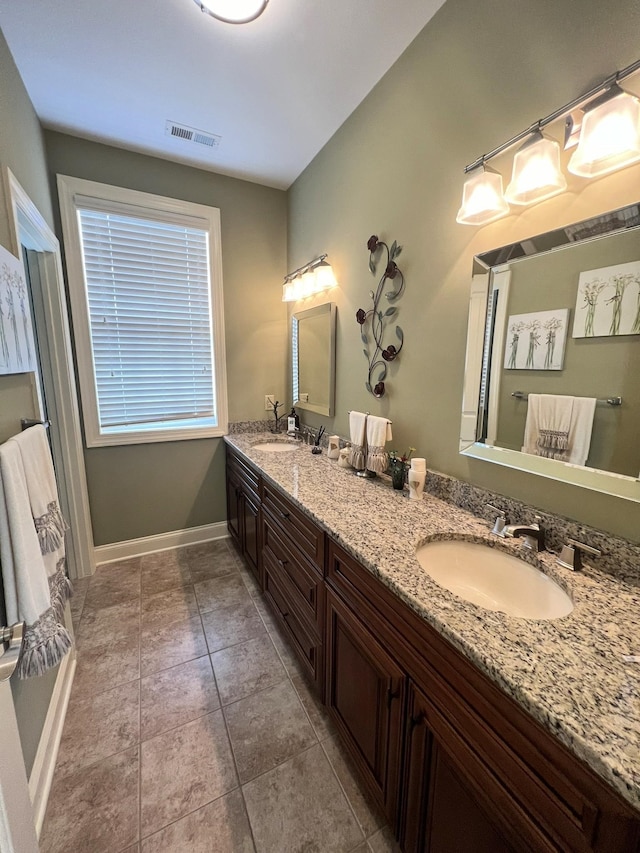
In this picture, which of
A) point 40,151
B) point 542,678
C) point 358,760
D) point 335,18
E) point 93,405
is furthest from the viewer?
point 93,405

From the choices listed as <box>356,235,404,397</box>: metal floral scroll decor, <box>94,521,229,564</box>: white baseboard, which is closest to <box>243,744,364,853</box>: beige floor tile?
<box>356,235,404,397</box>: metal floral scroll decor

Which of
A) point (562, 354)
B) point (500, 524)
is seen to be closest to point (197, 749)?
point (500, 524)

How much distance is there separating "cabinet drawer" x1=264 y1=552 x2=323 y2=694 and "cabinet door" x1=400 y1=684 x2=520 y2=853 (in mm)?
545

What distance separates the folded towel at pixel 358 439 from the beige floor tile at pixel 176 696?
126 centimetres

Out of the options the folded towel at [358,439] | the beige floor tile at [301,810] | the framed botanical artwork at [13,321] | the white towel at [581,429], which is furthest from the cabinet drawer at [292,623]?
the framed botanical artwork at [13,321]

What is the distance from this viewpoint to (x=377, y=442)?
1764 mm

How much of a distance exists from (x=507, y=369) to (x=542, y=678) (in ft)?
3.11

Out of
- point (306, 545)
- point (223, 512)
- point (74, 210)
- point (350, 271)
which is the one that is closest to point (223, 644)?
point (306, 545)

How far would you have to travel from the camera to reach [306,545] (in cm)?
146

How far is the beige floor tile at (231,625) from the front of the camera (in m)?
1.89

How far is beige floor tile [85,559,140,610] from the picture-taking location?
222 centimetres

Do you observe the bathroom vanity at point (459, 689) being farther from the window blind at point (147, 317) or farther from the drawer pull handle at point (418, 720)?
the window blind at point (147, 317)

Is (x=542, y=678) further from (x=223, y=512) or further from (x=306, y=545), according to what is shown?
(x=223, y=512)

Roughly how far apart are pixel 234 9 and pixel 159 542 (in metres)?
3.08
